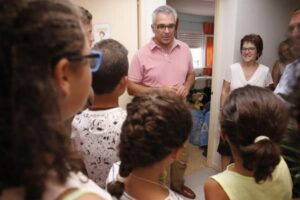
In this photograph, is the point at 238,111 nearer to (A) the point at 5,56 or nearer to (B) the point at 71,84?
(B) the point at 71,84

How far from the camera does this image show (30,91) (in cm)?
Answer: 42

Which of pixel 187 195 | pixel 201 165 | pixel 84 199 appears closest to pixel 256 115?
pixel 84 199

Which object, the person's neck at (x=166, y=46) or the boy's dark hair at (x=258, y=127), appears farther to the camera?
the person's neck at (x=166, y=46)

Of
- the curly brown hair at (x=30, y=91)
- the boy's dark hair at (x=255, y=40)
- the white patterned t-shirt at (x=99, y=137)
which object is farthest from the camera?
the boy's dark hair at (x=255, y=40)

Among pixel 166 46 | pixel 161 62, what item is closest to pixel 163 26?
pixel 166 46

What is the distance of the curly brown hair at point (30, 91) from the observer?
0.41 meters

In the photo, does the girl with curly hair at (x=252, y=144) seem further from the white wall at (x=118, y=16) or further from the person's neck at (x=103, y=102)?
the white wall at (x=118, y=16)

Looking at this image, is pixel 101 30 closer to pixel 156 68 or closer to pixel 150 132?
pixel 156 68

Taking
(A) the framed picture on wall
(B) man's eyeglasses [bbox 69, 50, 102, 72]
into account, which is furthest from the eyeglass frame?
(B) man's eyeglasses [bbox 69, 50, 102, 72]

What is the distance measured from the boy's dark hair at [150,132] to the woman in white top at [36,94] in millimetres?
297

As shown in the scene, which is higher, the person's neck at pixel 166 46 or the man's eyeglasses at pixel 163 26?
the man's eyeglasses at pixel 163 26

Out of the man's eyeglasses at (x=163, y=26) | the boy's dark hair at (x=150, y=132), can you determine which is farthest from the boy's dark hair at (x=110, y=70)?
the man's eyeglasses at (x=163, y=26)

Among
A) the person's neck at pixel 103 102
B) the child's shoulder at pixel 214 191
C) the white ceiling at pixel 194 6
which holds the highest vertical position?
the white ceiling at pixel 194 6

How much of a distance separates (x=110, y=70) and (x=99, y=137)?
33cm
